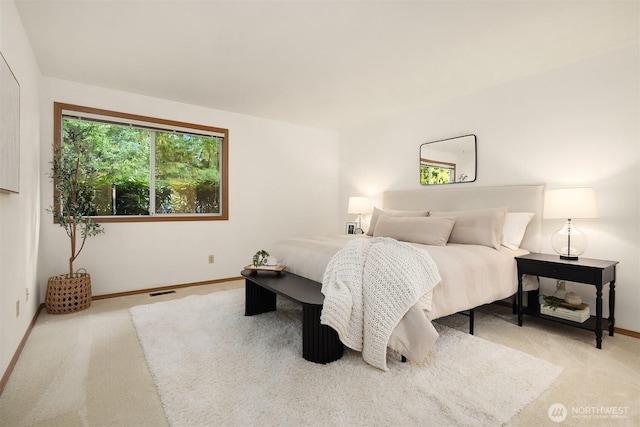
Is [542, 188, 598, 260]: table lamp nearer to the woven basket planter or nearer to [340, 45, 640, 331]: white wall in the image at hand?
[340, 45, 640, 331]: white wall

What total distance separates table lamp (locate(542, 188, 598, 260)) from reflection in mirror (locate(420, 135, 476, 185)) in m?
1.07

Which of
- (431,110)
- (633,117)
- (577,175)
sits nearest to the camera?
(633,117)

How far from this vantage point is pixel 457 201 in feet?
12.5

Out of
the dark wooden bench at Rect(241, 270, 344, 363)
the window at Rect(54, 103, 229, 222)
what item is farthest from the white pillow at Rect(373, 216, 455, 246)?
the window at Rect(54, 103, 229, 222)

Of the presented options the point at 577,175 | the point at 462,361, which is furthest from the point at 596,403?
the point at 577,175

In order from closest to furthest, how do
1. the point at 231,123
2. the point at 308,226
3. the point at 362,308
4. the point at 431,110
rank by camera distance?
the point at 362,308 → the point at 431,110 → the point at 231,123 → the point at 308,226

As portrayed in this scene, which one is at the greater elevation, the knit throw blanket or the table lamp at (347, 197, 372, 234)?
the table lamp at (347, 197, 372, 234)

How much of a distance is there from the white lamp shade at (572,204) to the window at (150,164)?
3695 millimetres

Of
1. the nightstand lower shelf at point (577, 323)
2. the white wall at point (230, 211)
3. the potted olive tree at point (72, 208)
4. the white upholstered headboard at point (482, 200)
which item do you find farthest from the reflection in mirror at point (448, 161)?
the potted olive tree at point (72, 208)

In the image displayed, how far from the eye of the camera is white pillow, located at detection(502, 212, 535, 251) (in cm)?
313

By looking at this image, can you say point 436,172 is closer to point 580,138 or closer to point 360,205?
point 360,205

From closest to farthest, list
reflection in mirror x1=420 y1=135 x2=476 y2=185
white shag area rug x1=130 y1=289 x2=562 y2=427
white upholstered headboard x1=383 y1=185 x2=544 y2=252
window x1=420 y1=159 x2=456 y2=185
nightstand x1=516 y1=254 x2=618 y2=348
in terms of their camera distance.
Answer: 1. white shag area rug x1=130 y1=289 x2=562 y2=427
2. nightstand x1=516 y1=254 x2=618 y2=348
3. white upholstered headboard x1=383 y1=185 x2=544 y2=252
4. reflection in mirror x1=420 y1=135 x2=476 y2=185
5. window x1=420 y1=159 x2=456 y2=185

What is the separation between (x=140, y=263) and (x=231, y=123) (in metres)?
2.15

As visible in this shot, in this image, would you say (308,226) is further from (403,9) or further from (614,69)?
(614,69)
